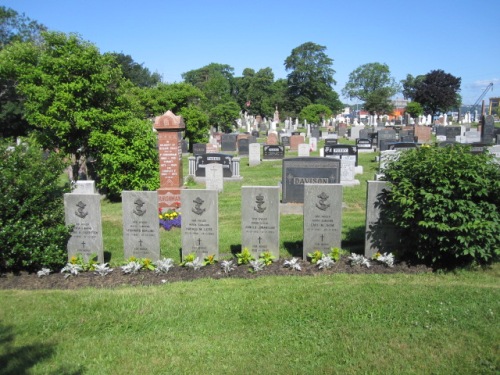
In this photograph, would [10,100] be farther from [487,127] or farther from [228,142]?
[487,127]

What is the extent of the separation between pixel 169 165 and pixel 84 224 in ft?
17.0

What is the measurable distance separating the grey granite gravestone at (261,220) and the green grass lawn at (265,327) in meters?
0.98

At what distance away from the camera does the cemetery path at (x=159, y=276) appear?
271 inches

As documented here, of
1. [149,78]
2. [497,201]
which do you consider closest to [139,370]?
[497,201]

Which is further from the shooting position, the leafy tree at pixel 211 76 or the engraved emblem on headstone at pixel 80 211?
the leafy tree at pixel 211 76

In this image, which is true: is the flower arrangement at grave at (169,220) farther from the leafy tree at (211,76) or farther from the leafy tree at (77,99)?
the leafy tree at (211,76)

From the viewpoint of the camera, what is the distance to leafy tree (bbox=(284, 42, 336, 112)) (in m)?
84.4

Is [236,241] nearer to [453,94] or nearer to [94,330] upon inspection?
[94,330]

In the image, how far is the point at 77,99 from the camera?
14.6 meters

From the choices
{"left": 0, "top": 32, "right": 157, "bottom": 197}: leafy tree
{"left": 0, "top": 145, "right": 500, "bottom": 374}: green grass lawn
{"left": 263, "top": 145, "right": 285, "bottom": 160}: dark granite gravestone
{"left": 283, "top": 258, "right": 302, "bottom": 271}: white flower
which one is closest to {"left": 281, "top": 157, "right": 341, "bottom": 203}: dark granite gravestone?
{"left": 0, "top": 32, "right": 157, "bottom": 197}: leafy tree

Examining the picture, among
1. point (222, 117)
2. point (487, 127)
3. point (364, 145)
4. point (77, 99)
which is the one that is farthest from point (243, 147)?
point (222, 117)

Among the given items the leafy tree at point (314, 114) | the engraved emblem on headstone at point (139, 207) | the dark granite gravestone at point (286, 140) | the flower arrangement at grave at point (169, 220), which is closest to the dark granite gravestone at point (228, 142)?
the dark granite gravestone at point (286, 140)

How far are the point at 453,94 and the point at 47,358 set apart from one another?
262 feet

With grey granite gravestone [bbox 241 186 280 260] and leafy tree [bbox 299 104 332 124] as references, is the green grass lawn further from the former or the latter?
leafy tree [bbox 299 104 332 124]
